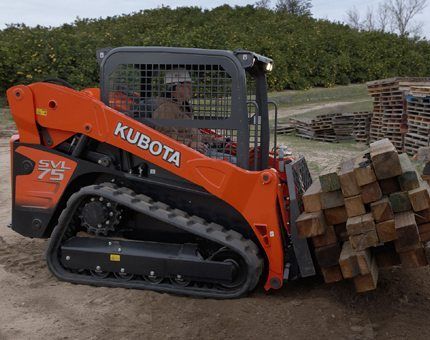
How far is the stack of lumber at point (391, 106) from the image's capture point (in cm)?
1227

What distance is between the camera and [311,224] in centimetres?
423

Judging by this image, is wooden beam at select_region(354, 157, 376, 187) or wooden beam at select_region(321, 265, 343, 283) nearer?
wooden beam at select_region(354, 157, 376, 187)

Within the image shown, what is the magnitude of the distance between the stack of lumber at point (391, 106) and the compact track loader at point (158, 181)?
8086 millimetres

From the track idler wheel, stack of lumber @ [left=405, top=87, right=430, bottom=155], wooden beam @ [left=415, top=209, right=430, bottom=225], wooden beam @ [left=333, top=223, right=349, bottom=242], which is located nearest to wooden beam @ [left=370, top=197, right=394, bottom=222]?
wooden beam @ [left=415, top=209, right=430, bottom=225]

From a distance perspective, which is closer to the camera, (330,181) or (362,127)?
(330,181)

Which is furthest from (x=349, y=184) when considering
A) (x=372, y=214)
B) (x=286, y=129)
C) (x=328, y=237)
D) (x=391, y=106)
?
(x=286, y=129)

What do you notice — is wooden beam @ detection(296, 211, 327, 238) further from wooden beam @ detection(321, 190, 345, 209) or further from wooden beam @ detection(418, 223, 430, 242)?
wooden beam @ detection(418, 223, 430, 242)

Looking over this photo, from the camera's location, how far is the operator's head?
4691 millimetres

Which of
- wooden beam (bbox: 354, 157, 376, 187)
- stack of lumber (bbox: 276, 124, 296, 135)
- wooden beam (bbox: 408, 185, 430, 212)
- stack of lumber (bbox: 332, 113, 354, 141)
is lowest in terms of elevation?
stack of lumber (bbox: 276, 124, 296, 135)

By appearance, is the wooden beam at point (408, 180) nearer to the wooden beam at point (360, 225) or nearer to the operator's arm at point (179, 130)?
the wooden beam at point (360, 225)

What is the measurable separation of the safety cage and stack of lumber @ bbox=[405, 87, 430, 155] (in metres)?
7.49

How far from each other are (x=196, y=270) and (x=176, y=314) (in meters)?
0.44

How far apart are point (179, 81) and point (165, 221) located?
1.19 m

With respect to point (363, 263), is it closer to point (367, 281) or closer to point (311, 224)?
point (367, 281)
